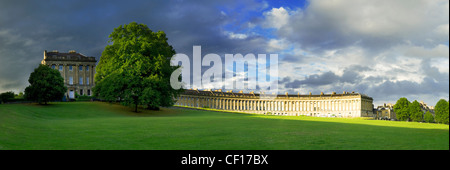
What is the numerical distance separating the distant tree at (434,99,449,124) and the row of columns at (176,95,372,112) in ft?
206

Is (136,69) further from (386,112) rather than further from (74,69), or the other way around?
(386,112)

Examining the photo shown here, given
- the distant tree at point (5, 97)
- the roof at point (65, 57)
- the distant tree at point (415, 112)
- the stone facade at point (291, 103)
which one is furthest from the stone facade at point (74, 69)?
the distant tree at point (415, 112)

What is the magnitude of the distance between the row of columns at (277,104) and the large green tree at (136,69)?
92599mm

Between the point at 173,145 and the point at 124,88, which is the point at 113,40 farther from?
the point at 173,145

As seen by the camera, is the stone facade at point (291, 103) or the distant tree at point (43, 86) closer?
the distant tree at point (43, 86)

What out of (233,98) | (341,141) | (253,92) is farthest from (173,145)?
(253,92)

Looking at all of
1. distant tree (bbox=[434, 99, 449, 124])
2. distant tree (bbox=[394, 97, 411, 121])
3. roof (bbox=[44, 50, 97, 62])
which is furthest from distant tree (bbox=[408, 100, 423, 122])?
roof (bbox=[44, 50, 97, 62])

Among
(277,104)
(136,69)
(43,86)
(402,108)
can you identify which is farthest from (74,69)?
(277,104)

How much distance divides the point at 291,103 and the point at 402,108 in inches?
3019

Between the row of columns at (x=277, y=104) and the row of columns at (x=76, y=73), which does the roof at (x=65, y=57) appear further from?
the row of columns at (x=277, y=104)

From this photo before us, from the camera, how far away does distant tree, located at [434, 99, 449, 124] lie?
310ft

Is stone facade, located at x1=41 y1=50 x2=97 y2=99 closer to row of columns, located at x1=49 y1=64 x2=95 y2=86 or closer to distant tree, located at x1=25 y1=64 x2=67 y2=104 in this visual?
row of columns, located at x1=49 y1=64 x2=95 y2=86

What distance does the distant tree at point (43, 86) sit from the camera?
57438mm
